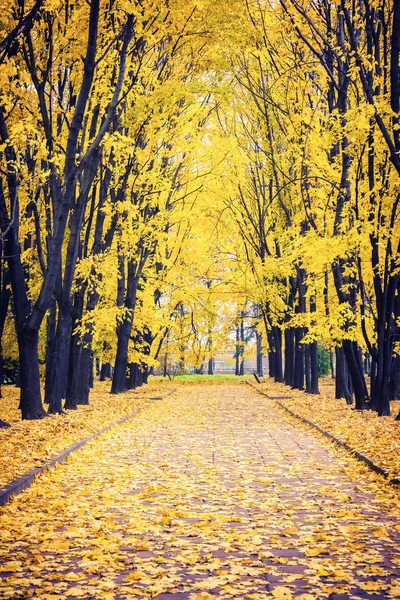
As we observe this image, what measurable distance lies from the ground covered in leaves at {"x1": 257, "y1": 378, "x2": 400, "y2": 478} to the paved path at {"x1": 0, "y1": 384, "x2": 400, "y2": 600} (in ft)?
1.35

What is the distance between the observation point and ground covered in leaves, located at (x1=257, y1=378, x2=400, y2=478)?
11814mm

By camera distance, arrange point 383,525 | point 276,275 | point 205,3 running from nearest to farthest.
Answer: point 383,525
point 205,3
point 276,275

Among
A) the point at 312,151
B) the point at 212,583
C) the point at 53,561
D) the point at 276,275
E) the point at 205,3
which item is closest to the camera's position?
the point at 212,583

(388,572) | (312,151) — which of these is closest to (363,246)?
(312,151)

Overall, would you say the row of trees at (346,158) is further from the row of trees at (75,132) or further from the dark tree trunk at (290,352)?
the dark tree trunk at (290,352)

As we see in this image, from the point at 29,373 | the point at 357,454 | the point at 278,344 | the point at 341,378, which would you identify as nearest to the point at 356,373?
the point at 341,378

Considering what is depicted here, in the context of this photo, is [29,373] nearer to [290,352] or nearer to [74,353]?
[74,353]

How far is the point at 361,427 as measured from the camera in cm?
1634

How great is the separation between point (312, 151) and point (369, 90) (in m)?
8.39

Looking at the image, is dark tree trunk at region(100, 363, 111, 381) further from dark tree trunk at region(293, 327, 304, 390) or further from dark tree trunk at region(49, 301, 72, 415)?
dark tree trunk at region(49, 301, 72, 415)

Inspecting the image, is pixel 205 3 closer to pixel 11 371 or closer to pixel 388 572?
pixel 388 572

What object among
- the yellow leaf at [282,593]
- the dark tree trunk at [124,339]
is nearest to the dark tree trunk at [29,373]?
the yellow leaf at [282,593]

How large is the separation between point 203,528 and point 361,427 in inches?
368

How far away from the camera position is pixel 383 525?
767 centimetres
